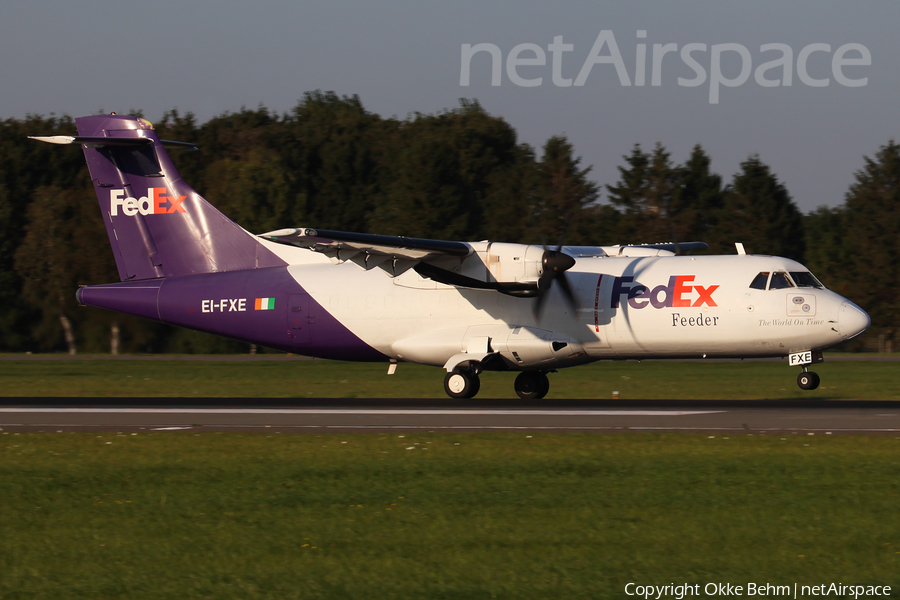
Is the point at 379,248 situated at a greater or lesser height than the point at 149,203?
lesser

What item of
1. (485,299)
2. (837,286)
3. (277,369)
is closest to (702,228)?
(837,286)

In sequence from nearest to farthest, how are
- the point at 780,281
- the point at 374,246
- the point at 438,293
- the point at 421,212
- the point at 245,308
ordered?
the point at 780,281, the point at 374,246, the point at 438,293, the point at 245,308, the point at 421,212

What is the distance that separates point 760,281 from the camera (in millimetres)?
21859

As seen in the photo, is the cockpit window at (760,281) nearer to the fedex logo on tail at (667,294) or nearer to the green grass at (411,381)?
the fedex logo on tail at (667,294)

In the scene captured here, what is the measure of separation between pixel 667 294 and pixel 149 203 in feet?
46.4

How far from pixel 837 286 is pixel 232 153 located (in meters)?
47.2

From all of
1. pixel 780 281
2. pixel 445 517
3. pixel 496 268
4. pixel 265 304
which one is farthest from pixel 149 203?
pixel 445 517

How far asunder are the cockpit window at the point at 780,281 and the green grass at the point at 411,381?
439 cm

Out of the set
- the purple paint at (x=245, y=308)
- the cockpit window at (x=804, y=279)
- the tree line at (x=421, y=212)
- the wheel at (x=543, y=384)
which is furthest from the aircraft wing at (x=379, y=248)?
the tree line at (x=421, y=212)

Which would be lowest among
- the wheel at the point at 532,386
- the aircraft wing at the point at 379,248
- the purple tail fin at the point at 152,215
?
the wheel at the point at 532,386

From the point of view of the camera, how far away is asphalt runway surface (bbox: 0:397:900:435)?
16.6m

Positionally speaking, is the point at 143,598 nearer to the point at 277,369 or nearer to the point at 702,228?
the point at 277,369

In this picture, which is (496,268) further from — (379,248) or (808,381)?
(808,381)

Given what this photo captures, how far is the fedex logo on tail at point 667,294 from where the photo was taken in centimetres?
2194
